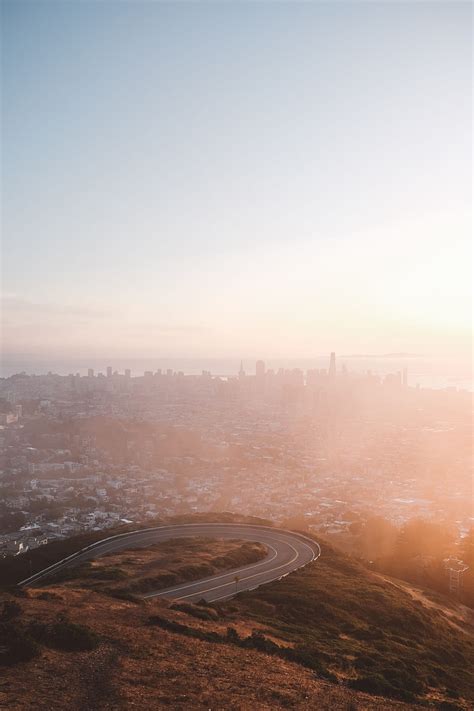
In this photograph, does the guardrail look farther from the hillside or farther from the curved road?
the hillside

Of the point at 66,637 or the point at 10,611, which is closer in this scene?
the point at 66,637

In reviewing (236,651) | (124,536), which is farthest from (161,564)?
(236,651)

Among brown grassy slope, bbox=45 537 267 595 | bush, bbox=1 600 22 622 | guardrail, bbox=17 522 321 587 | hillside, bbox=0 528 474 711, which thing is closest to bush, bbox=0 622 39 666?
hillside, bbox=0 528 474 711

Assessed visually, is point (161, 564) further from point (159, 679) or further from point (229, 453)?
point (229, 453)

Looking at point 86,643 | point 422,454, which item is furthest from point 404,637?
point 422,454

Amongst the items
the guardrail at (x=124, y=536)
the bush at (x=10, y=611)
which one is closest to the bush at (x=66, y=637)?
the bush at (x=10, y=611)

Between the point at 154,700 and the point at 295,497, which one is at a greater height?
the point at 154,700

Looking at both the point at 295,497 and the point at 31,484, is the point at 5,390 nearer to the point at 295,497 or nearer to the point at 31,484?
the point at 31,484
